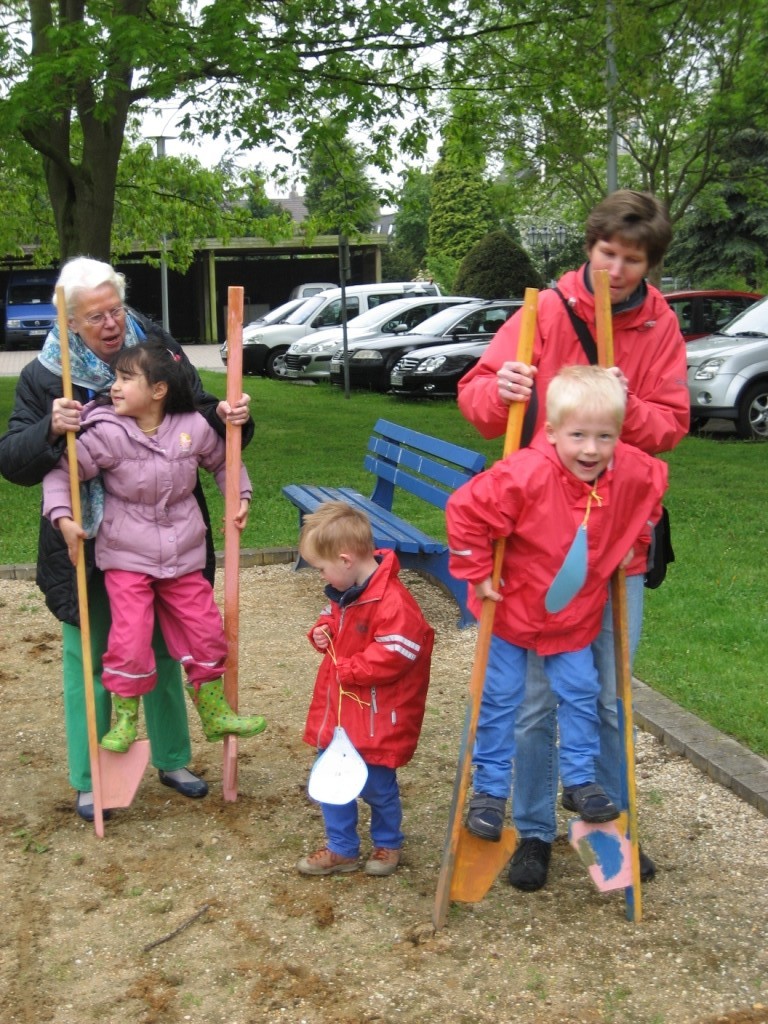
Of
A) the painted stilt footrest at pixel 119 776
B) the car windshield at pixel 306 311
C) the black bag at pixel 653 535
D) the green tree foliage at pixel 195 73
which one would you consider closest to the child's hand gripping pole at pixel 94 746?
the painted stilt footrest at pixel 119 776

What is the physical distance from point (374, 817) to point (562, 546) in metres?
1.10

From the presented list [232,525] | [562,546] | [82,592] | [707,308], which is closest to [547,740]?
[562,546]

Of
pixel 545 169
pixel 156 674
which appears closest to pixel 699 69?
pixel 545 169

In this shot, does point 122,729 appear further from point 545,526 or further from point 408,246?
point 408,246

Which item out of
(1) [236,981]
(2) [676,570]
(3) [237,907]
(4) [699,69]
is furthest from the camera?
(4) [699,69]

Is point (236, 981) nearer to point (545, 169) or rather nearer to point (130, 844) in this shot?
point (130, 844)

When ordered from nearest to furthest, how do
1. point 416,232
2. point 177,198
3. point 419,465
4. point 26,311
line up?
1. point 419,465
2. point 177,198
3. point 26,311
4. point 416,232

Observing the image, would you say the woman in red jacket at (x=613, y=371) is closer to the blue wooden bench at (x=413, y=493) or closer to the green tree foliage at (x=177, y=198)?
the blue wooden bench at (x=413, y=493)

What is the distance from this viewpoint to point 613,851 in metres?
3.48

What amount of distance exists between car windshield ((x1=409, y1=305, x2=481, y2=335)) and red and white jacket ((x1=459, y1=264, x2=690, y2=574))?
17355 millimetres

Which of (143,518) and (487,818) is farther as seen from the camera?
(143,518)

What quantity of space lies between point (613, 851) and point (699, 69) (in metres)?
17.4

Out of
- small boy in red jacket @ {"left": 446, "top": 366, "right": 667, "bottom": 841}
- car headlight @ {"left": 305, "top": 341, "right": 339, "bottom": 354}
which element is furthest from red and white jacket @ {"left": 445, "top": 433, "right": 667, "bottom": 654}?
car headlight @ {"left": 305, "top": 341, "right": 339, "bottom": 354}

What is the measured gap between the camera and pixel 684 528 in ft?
29.3
